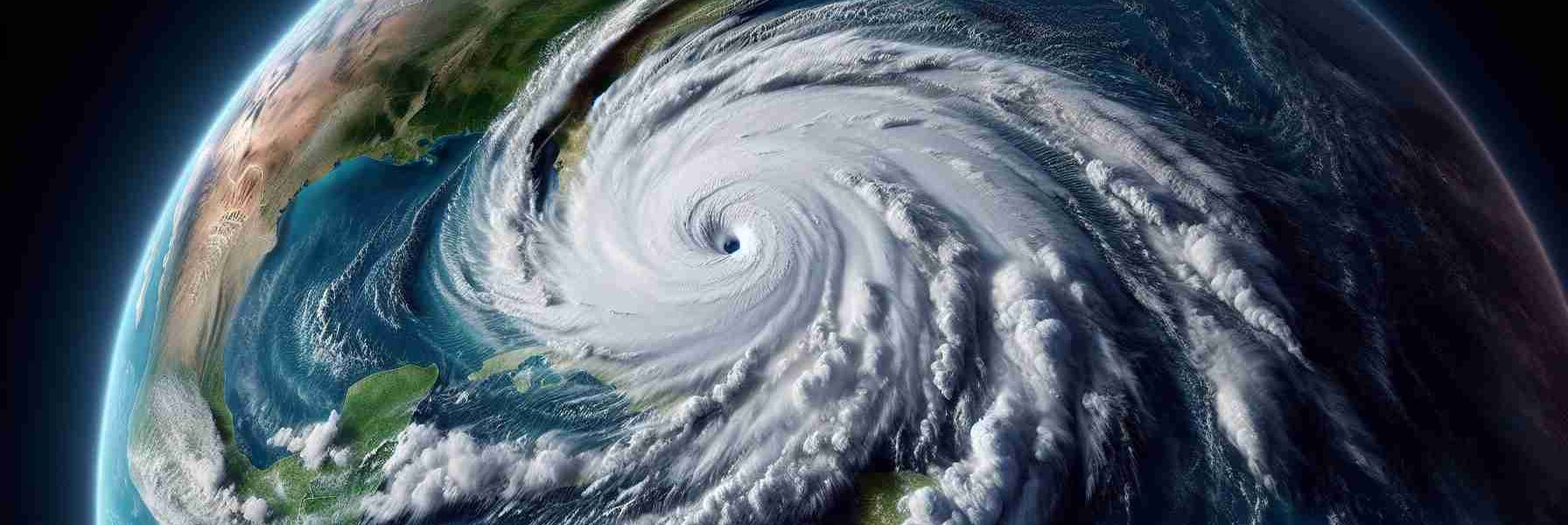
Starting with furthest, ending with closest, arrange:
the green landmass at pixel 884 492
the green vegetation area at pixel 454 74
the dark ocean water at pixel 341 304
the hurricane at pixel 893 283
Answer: the green vegetation area at pixel 454 74 < the dark ocean water at pixel 341 304 < the hurricane at pixel 893 283 < the green landmass at pixel 884 492

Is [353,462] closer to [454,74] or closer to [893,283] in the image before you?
[454,74]

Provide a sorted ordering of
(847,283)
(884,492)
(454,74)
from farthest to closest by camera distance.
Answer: (454,74) < (847,283) < (884,492)

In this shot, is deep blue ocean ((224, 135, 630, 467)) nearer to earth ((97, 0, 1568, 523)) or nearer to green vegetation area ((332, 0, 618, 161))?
earth ((97, 0, 1568, 523))

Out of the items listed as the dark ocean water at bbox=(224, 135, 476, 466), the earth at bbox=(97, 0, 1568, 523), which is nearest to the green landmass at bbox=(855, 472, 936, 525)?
the earth at bbox=(97, 0, 1568, 523)

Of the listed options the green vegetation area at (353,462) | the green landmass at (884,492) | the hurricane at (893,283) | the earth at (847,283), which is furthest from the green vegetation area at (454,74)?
the green landmass at (884,492)

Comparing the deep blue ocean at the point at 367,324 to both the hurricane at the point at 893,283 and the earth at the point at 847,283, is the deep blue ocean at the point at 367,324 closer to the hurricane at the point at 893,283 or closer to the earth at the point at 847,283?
the earth at the point at 847,283

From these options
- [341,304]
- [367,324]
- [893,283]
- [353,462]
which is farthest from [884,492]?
[341,304]
